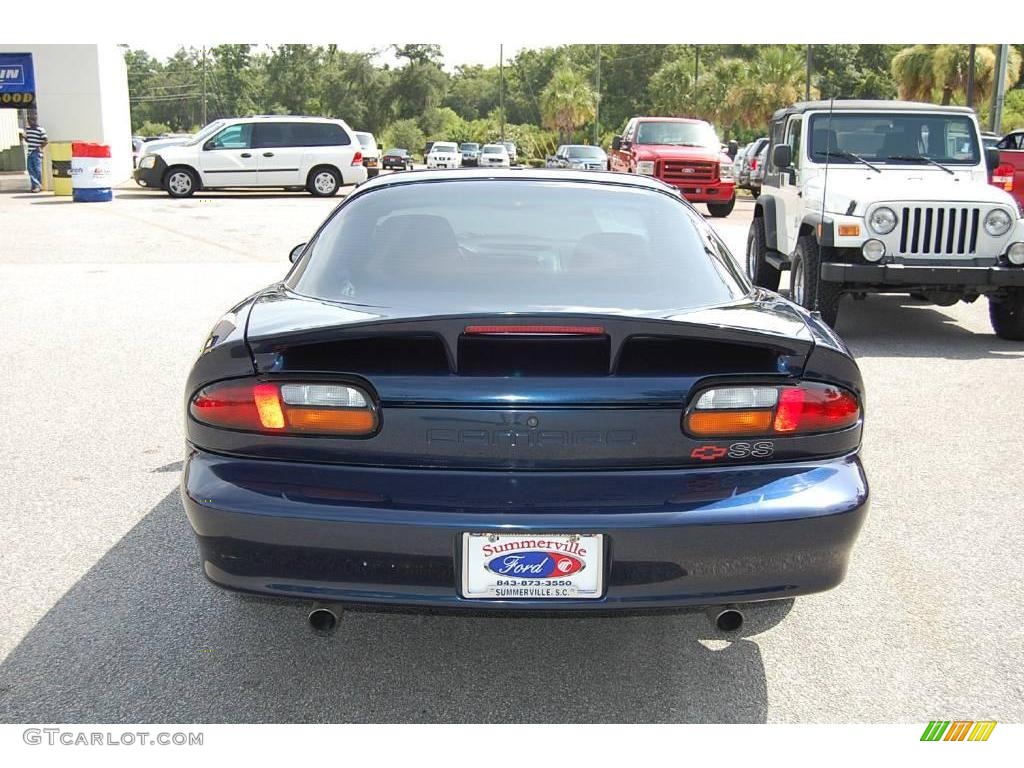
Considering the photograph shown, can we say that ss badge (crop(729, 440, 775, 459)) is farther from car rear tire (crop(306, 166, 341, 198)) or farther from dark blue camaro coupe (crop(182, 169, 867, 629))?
car rear tire (crop(306, 166, 341, 198))

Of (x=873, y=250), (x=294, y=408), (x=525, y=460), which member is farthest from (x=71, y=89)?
(x=525, y=460)

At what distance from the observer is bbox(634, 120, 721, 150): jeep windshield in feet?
72.6

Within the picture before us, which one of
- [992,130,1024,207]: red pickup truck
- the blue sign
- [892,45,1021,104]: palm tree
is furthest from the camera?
[892,45,1021,104]: palm tree

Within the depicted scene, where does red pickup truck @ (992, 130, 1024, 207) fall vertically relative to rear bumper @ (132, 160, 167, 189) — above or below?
above

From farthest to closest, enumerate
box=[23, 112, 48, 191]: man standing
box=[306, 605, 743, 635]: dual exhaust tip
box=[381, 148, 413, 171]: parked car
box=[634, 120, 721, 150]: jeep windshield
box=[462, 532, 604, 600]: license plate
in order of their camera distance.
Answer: box=[381, 148, 413, 171]: parked car, box=[23, 112, 48, 191]: man standing, box=[634, 120, 721, 150]: jeep windshield, box=[306, 605, 743, 635]: dual exhaust tip, box=[462, 532, 604, 600]: license plate

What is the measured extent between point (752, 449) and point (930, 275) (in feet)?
20.4

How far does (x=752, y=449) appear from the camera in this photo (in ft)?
9.11

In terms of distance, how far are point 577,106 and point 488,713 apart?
68099 mm

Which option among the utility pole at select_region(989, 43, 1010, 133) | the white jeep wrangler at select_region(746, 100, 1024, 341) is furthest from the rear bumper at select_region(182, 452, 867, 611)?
the utility pole at select_region(989, 43, 1010, 133)

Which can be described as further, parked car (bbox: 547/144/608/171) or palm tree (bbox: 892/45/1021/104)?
palm tree (bbox: 892/45/1021/104)

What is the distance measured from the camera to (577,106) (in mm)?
68250

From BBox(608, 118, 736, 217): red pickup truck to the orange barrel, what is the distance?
429 inches
